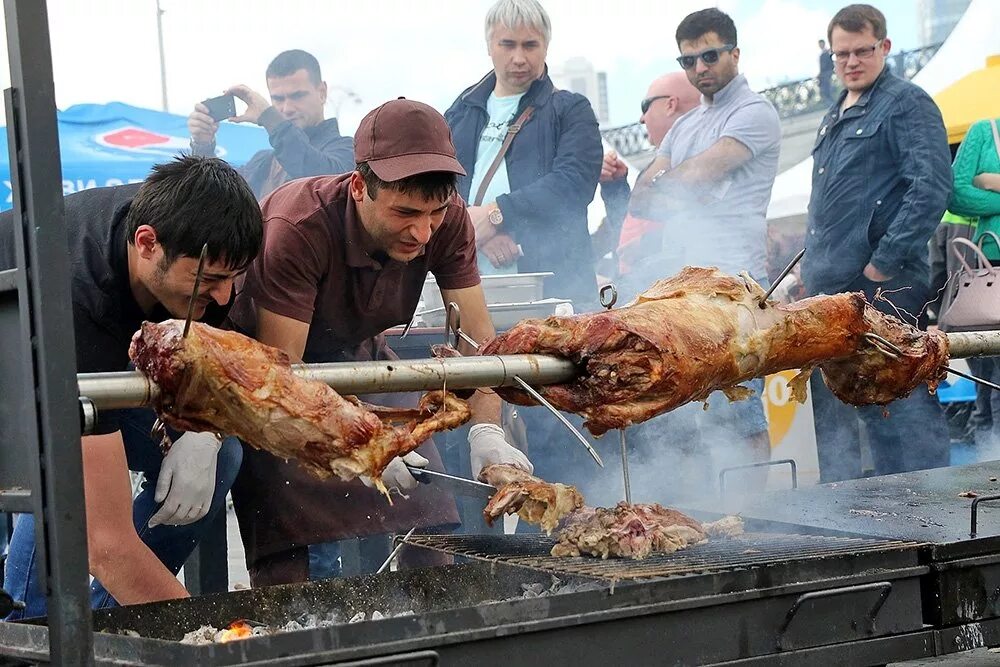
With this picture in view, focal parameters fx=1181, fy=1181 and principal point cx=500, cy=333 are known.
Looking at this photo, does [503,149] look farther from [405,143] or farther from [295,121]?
[405,143]

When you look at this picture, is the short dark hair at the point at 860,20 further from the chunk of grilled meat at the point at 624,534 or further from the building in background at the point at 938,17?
the building in background at the point at 938,17

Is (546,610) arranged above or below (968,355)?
below

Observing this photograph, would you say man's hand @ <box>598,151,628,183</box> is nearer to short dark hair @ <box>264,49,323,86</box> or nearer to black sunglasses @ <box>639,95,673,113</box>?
black sunglasses @ <box>639,95,673,113</box>

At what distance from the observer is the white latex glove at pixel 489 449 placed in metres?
3.22

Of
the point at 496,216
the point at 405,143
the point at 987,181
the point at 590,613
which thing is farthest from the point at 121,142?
the point at 590,613

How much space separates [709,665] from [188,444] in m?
1.56

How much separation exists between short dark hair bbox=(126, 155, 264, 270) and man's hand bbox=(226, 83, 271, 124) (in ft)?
9.14

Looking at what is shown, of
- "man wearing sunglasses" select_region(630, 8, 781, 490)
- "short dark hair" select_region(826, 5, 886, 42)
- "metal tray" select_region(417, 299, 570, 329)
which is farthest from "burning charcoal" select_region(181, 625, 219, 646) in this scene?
"short dark hair" select_region(826, 5, 886, 42)

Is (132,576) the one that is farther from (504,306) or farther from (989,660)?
(989,660)

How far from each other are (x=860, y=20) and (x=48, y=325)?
14.7 feet

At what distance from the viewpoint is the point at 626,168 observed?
640 centimetres

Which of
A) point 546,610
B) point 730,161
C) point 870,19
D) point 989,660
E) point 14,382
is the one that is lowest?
point 989,660

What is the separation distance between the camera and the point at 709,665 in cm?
221

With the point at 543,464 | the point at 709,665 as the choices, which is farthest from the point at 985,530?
the point at 543,464
